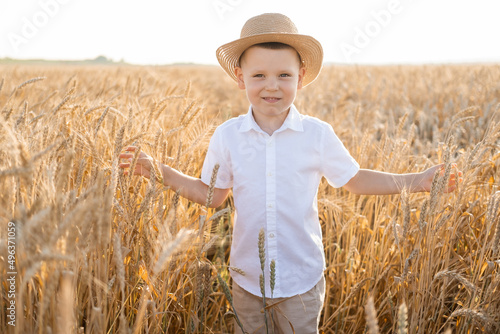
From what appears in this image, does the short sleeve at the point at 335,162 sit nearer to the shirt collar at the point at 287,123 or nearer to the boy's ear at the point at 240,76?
the shirt collar at the point at 287,123

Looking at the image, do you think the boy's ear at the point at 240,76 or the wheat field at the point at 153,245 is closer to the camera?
the wheat field at the point at 153,245

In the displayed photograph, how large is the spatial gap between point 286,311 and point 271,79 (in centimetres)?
86

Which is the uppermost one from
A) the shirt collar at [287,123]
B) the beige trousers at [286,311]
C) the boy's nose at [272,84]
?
Result: the boy's nose at [272,84]

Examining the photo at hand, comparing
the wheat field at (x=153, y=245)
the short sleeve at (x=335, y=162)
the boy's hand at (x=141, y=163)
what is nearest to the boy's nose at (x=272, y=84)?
the short sleeve at (x=335, y=162)

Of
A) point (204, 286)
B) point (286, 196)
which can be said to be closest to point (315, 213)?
point (286, 196)

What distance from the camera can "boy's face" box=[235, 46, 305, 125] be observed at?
1.53 meters

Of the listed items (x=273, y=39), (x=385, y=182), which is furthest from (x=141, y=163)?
(x=385, y=182)

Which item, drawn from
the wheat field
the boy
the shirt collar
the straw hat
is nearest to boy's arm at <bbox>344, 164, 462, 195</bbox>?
the boy

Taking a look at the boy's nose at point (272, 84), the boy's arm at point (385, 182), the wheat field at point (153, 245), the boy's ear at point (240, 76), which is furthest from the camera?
the boy's ear at point (240, 76)

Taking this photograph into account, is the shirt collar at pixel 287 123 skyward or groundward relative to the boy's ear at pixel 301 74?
groundward

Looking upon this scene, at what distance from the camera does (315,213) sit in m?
1.65

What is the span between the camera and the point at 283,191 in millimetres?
1562

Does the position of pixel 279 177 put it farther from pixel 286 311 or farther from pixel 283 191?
pixel 286 311

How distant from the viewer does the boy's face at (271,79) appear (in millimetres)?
1526
